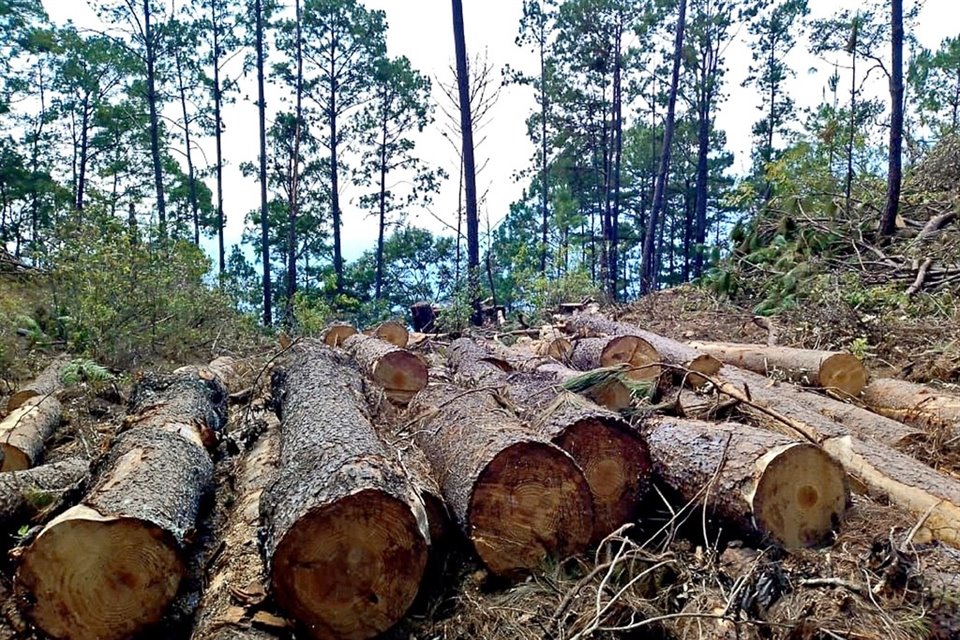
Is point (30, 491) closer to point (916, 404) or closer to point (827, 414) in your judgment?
point (827, 414)

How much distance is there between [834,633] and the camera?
78.9 inches

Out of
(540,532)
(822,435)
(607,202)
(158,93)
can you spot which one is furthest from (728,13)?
(540,532)

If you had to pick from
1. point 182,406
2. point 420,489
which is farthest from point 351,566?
point 182,406

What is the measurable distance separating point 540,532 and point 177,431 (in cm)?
254

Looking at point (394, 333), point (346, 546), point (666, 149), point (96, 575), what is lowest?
point (96, 575)

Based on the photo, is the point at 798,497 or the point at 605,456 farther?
the point at 605,456

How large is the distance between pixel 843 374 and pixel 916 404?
65 cm

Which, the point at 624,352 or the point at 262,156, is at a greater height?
the point at 262,156

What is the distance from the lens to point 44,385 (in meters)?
6.17

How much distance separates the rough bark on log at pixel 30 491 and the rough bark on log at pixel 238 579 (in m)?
0.89

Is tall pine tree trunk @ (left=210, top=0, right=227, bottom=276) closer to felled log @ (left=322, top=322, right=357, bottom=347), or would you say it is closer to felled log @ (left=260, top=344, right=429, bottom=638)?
felled log @ (left=322, top=322, right=357, bottom=347)

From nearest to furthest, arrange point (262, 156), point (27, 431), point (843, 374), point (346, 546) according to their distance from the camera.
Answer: point (346, 546), point (27, 431), point (843, 374), point (262, 156)

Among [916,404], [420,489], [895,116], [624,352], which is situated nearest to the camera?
[420,489]

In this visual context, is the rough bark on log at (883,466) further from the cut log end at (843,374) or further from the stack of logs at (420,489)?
the cut log end at (843,374)
